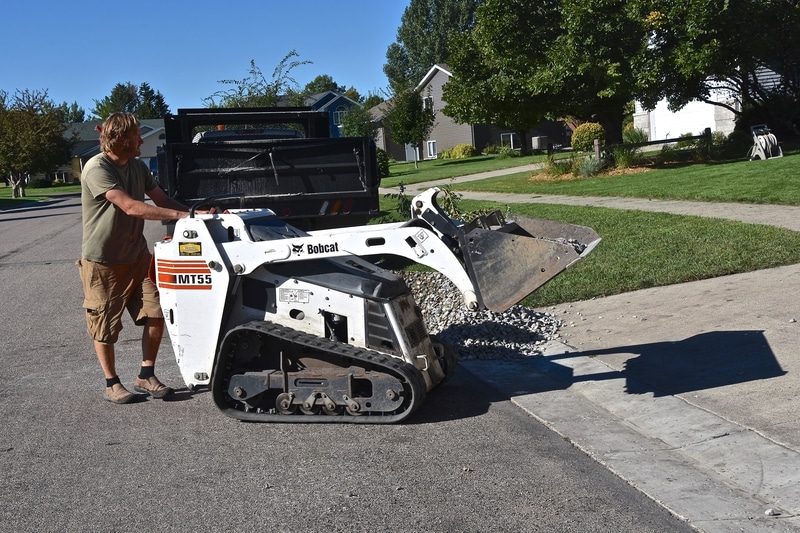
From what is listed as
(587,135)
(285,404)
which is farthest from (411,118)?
(285,404)

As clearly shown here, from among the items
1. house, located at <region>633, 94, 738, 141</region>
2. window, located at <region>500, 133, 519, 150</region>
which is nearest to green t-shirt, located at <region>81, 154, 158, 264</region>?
house, located at <region>633, 94, 738, 141</region>

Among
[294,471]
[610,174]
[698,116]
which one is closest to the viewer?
[294,471]

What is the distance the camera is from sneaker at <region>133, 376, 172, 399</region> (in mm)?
6353

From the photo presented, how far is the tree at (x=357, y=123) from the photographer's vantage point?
49125 millimetres

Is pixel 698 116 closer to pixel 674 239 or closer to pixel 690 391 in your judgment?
pixel 674 239

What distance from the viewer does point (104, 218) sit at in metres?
6.16

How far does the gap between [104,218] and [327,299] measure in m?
1.69

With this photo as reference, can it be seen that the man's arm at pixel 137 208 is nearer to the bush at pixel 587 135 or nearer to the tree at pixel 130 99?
the bush at pixel 587 135

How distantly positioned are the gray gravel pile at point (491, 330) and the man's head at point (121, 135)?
2919 millimetres

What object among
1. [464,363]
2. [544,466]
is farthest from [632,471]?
[464,363]

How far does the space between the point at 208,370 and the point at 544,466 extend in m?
2.25

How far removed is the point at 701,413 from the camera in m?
5.38

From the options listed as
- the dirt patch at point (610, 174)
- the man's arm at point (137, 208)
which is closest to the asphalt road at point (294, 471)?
the man's arm at point (137, 208)

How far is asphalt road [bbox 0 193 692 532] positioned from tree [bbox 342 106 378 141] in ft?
141
